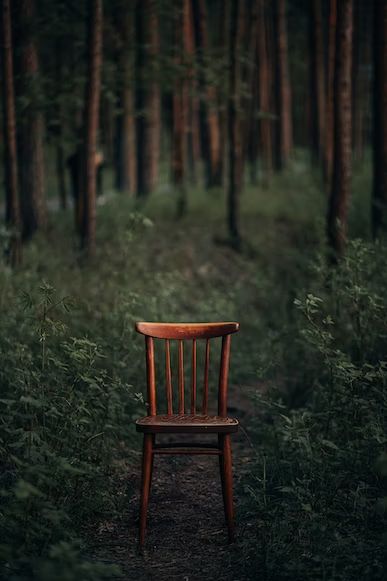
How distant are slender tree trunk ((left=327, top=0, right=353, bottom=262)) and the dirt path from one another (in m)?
4.89

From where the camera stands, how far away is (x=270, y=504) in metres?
5.01

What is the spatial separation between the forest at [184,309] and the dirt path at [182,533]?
0.06ft

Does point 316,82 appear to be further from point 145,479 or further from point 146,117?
point 145,479

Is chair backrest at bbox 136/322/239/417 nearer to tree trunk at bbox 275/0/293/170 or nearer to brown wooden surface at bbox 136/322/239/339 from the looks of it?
brown wooden surface at bbox 136/322/239/339

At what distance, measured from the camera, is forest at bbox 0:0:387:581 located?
4.59m

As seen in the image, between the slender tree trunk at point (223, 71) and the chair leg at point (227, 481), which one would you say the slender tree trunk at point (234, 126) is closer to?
the slender tree trunk at point (223, 71)

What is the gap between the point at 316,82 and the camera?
1825 cm

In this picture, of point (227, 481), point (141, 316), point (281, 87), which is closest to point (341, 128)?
point (141, 316)

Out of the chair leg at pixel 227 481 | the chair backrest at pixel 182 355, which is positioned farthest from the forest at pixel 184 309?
the chair backrest at pixel 182 355

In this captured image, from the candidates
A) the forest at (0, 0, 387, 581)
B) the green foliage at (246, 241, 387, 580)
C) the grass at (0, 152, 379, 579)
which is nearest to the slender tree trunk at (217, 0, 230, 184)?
the forest at (0, 0, 387, 581)

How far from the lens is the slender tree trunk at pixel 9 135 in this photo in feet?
30.6

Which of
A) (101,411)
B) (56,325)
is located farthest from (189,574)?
(56,325)

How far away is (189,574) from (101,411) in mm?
1295

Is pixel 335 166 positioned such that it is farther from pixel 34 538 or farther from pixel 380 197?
pixel 34 538
